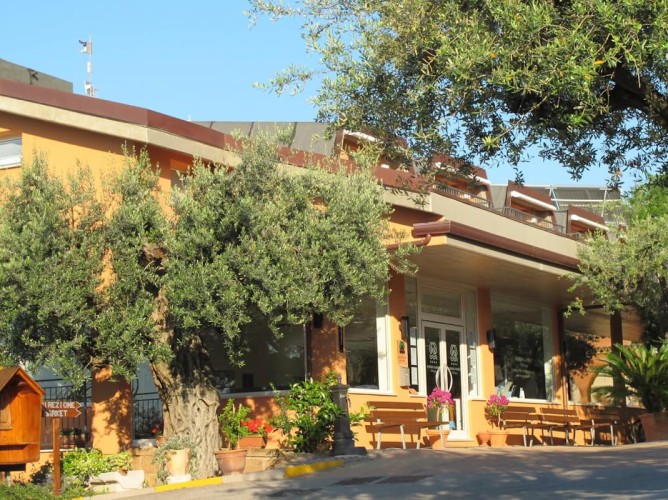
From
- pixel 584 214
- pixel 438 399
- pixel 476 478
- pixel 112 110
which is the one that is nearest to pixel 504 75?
pixel 476 478

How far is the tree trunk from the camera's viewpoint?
14.5 m

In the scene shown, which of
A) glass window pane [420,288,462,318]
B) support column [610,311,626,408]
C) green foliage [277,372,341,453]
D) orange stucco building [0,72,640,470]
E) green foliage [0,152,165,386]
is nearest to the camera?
green foliage [0,152,165,386]

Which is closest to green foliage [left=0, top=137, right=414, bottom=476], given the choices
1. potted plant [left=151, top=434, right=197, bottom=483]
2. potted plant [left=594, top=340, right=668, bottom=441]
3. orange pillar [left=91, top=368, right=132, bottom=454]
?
potted plant [left=151, top=434, right=197, bottom=483]

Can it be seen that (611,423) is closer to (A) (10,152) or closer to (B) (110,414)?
(B) (110,414)

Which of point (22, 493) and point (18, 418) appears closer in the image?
point (22, 493)

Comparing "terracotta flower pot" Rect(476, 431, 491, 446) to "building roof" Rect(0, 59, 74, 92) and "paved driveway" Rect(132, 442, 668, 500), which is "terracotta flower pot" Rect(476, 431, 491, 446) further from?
"building roof" Rect(0, 59, 74, 92)

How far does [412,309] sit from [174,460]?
654cm

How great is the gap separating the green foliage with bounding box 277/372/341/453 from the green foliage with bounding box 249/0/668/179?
22.5 feet

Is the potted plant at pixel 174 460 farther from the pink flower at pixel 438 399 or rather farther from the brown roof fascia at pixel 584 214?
the brown roof fascia at pixel 584 214

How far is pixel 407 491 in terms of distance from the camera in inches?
450

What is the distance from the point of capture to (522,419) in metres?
20.9

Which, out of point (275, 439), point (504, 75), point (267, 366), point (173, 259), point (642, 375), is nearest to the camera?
point (504, 75)

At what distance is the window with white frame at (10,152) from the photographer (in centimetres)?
1631

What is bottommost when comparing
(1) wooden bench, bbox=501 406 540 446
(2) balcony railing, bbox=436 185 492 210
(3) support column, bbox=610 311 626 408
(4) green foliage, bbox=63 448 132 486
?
(4) green foliage, bbox=63 448 132 486
